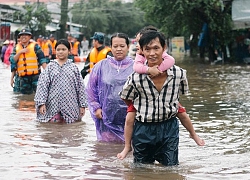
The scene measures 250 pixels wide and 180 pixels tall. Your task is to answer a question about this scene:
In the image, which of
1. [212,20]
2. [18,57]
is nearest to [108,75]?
[18,57]

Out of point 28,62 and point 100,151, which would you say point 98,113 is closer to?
point 100,151

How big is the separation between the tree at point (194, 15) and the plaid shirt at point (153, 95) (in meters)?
23.4

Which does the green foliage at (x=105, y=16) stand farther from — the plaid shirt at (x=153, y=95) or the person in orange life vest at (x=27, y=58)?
the plaid shirt at (x=153, y=95)

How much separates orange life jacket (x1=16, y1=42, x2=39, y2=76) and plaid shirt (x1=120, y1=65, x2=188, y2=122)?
24.0 ft

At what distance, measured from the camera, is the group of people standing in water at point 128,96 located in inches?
225

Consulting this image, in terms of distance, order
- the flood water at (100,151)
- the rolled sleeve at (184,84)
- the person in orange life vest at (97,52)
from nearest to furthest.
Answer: the rolled sleeve at (184,84) < the flood water at (100,151) < the person in orange life vest at (97,52)

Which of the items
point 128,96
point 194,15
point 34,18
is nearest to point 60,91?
point 128,96

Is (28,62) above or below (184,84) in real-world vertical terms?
below

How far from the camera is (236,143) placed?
8.30 meters

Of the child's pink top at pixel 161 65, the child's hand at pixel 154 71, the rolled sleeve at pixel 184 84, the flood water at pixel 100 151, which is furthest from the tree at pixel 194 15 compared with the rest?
the child's hand at pixel 154 71

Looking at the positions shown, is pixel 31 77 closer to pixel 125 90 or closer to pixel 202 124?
pixel 202 124

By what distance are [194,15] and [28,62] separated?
65.1 feet

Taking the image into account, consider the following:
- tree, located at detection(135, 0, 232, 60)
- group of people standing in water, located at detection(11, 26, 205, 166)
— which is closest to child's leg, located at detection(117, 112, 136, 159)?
group of people standing in water, located at detection(11, 26, 205, 166)

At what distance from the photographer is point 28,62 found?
1292 centimetres
